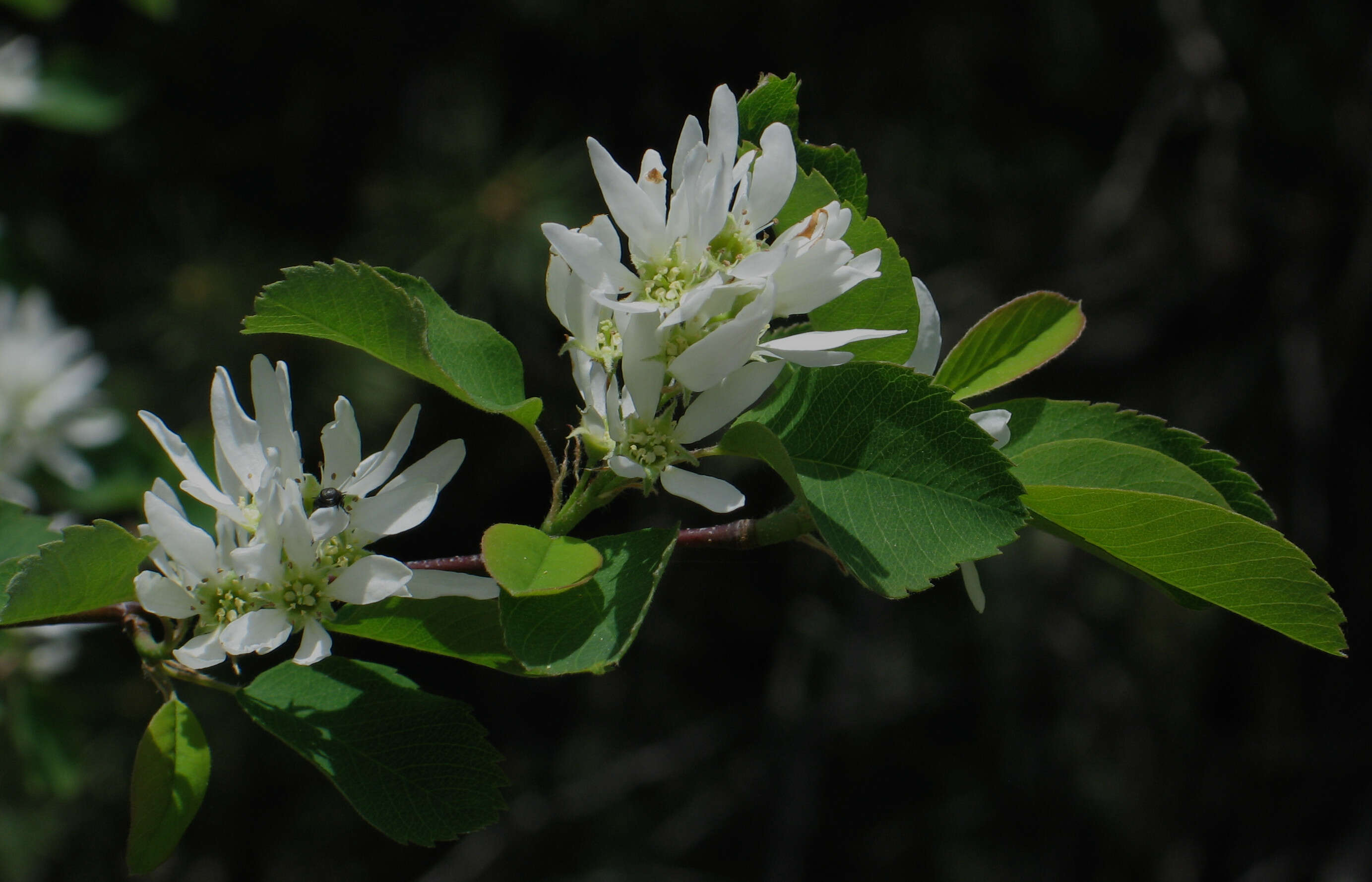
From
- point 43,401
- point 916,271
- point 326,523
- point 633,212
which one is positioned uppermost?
point 633,212

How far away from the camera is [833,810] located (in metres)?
3.15

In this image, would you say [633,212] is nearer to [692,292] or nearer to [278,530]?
[692,292]


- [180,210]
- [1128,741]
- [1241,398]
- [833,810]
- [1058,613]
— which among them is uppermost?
[180,210]

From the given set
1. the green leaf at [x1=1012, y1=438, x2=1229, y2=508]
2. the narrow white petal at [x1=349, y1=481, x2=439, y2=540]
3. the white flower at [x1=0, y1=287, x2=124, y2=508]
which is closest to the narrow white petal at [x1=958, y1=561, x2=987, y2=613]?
the green leaf at [x1=1012, y1=438, x2=1229, y2=508]

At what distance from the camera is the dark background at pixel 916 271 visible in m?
2.49

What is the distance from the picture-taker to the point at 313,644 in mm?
752

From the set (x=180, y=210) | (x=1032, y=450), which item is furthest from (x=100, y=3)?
(x=1032, y=450)

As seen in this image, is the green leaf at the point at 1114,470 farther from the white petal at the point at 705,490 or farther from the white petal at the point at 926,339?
the white petal at the point at 705,490

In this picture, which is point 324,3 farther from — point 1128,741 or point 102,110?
point 1128,741

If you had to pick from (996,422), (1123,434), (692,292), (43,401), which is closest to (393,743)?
(692,292)

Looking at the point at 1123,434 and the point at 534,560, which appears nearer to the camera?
the point at 534,560

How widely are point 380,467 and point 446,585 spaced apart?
0.46 ft

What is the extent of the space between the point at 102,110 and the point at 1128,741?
3064mm

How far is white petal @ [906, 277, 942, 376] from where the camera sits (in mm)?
833
